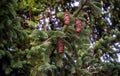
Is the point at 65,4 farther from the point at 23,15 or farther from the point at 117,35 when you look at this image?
the point at 117,35

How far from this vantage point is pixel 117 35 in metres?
3.95

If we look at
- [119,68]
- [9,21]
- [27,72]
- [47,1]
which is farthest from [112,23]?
[9,21]

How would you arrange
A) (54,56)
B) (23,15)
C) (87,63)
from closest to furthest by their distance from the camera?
(54,56) → (87,63) → (23,15)

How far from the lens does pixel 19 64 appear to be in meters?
3.62

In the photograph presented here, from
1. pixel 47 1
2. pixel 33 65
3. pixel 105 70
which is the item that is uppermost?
pixel 47 1

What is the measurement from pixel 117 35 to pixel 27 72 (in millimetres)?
1371

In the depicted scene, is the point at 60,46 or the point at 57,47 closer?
the point at 60,46

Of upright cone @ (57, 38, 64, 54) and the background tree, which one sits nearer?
upright cone @ (57, 38, 64, 54)

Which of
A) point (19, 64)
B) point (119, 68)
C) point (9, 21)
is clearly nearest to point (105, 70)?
point (119, 68)

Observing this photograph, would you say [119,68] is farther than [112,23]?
No

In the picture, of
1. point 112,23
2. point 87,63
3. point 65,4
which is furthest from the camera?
point 112,23

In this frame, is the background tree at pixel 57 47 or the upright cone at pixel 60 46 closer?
the upright cone at pixel 60 46

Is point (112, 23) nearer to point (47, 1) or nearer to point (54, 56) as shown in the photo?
point (47, 1)

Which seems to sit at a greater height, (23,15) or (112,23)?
(23,15)
